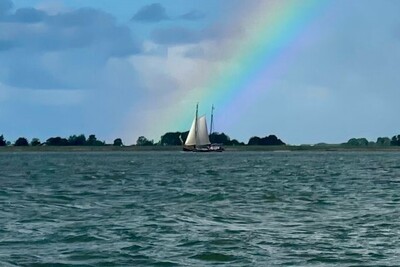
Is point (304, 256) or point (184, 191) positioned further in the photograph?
point (184, 191)

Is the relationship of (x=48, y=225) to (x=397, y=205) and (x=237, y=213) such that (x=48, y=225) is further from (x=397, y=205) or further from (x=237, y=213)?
(x=397, y=205)

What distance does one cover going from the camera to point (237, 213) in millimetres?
36000

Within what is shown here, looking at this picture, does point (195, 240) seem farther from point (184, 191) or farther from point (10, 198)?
point (184, 191)

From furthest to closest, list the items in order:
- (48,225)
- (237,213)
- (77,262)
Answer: (237,213) < (48,225) < (77,262)

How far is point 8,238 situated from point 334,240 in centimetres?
962

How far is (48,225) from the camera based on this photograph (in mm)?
31094

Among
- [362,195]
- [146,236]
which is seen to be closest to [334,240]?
[146,236]

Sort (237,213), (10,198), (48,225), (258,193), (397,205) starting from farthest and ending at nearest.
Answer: (258,193) → (10,198) → (397,205) → (237,213) → (48,225)

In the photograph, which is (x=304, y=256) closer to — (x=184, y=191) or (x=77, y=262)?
(x=77, y=262)

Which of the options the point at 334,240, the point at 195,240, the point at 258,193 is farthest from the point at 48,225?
the point at 258,193

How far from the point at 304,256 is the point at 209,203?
18.9 metres

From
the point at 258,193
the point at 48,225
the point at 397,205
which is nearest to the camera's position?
the point at 48,225

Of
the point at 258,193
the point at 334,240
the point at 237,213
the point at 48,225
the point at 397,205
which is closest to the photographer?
the point at 334,240

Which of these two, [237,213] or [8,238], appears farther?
[237,213]
